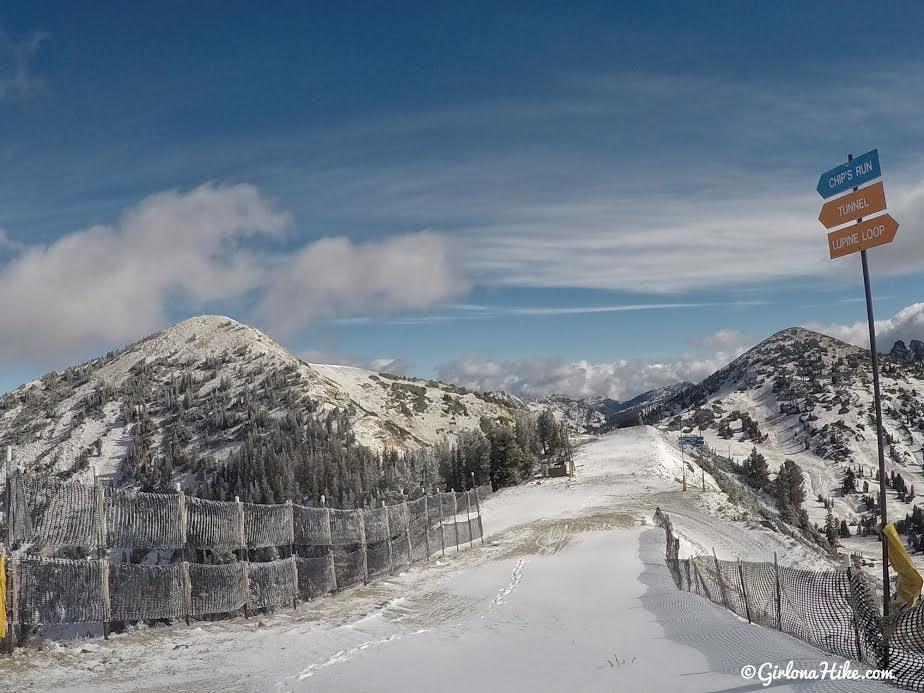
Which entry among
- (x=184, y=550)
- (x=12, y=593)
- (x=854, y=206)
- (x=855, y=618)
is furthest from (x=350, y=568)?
(x=854, y=206)

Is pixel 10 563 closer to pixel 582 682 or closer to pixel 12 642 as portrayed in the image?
pixel 12 642

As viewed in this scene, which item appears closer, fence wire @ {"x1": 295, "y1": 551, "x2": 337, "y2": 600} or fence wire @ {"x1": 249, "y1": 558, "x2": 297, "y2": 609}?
fence wire @ {"x1": 249, "y1": 558, "x2": 297, "y2": 609}

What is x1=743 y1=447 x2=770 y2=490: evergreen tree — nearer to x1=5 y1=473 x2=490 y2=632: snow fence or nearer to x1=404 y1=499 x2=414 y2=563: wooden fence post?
x1=404 y1=499 x2=414 y2=563: wooden fence post

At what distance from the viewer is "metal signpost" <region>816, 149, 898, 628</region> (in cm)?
881

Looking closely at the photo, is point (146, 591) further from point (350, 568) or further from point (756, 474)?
point (756, 474)

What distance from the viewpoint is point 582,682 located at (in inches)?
316

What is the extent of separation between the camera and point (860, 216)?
9.02 m

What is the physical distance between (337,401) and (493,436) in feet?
255

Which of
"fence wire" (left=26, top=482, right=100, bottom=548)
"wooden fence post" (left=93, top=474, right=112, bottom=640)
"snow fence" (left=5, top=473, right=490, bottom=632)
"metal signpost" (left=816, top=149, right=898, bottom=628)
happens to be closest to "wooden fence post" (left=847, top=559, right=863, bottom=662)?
"metal signpost" (left=816, top=149, right=898, bottom=628)

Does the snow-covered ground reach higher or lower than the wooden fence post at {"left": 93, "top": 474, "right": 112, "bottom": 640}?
lower

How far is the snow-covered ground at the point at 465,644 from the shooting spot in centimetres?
842

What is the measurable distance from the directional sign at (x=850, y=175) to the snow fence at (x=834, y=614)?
201 inches

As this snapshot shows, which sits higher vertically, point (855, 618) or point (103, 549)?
point (103, 549)

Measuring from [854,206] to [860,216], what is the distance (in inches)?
6.4
